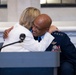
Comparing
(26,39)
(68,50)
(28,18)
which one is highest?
(28,18)

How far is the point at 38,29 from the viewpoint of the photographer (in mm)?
1338

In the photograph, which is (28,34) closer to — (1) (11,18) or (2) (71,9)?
(1) (11,18)

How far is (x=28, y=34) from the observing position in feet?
4.41

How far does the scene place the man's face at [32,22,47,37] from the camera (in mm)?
1306

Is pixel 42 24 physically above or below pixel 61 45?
above

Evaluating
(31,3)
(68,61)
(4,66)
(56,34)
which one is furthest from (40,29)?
(31,3)

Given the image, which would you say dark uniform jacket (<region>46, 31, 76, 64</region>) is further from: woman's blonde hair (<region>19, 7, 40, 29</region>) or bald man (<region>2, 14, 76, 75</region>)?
woman's blonde hair (<region>19, 7, 40, 29</region>)

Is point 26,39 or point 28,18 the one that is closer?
point 26,39

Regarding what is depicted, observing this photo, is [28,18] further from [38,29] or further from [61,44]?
[61,44]

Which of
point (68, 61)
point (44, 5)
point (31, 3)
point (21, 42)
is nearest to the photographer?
point (21, 42)

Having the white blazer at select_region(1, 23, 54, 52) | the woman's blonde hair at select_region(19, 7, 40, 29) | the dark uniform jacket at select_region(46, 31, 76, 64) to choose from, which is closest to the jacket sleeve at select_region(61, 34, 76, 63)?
the dark uniform jacket at select_region(46, 31, 76, 64)

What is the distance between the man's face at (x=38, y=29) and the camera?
1.31 metres

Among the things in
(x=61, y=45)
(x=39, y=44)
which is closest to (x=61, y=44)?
(x=61, y=45)

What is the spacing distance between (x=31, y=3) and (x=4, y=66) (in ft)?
5.53
